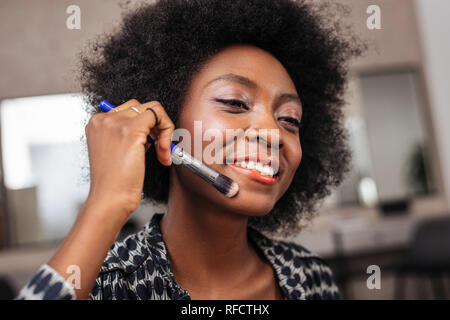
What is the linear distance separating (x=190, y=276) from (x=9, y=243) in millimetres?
2308

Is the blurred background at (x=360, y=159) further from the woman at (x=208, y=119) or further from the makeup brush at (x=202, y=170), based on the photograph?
the makeup brush at (x=202, y=170)

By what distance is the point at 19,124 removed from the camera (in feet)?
8.52

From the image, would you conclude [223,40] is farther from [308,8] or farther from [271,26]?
[308,8]

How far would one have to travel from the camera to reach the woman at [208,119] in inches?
26.4

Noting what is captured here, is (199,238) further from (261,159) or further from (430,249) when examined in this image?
(430,249)

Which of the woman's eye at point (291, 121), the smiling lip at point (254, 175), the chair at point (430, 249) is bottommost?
the chair at point (430, 249)

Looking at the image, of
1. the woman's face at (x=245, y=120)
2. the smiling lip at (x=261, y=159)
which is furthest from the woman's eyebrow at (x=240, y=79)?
the smiling lip at (x=261, y=159)

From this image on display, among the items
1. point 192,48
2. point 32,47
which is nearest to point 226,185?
point 192,48

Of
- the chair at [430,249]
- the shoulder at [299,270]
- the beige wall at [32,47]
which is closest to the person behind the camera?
the shoulder at [299,270]

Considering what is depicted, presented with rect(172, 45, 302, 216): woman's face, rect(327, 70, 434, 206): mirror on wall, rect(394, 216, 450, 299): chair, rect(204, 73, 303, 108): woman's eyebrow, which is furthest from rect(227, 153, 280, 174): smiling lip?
rect(327, 70, 434, 206): mirror on wall

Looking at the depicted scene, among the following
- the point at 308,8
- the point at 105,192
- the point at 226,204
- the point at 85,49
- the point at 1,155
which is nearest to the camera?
the point at 105,192

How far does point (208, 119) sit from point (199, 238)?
221 millimetres

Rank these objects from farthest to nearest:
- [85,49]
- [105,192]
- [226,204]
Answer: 1. [85,49]
2. [226,204]
3. [105,192]
